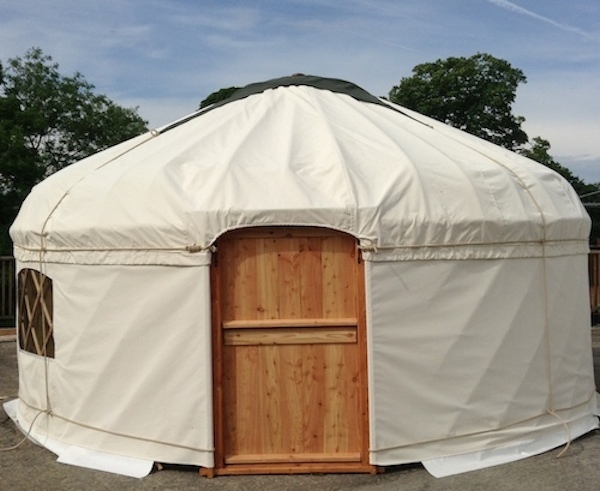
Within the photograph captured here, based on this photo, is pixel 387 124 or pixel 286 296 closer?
pixel 286 296

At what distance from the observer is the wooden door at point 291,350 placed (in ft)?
12.9

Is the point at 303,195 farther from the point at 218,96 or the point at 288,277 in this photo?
the point at 218,96

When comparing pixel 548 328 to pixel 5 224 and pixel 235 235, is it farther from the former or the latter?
pixel 5 224

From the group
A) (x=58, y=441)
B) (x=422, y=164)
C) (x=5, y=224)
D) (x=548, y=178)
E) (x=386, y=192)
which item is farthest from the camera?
(x=5, y=224)

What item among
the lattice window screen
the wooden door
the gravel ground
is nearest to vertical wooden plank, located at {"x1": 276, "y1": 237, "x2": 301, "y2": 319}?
the wooden door

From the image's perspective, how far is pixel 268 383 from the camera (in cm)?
396

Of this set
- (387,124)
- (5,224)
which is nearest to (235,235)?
(387,124)

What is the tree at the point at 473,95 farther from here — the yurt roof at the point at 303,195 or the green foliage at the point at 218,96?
the yurt roof at the point at 303,195

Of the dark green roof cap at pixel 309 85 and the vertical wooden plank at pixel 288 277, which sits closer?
the vertical wooden plank at pixel 288 277

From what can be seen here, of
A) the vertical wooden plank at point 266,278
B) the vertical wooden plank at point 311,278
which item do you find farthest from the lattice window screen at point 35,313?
the vertical wooden plank at point 311,278

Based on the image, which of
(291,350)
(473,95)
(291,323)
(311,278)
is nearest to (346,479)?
(291,350)

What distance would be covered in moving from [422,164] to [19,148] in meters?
11.2

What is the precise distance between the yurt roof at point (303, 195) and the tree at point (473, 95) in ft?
52.9

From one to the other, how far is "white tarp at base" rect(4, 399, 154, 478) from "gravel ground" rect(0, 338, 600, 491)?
0.05 metres
